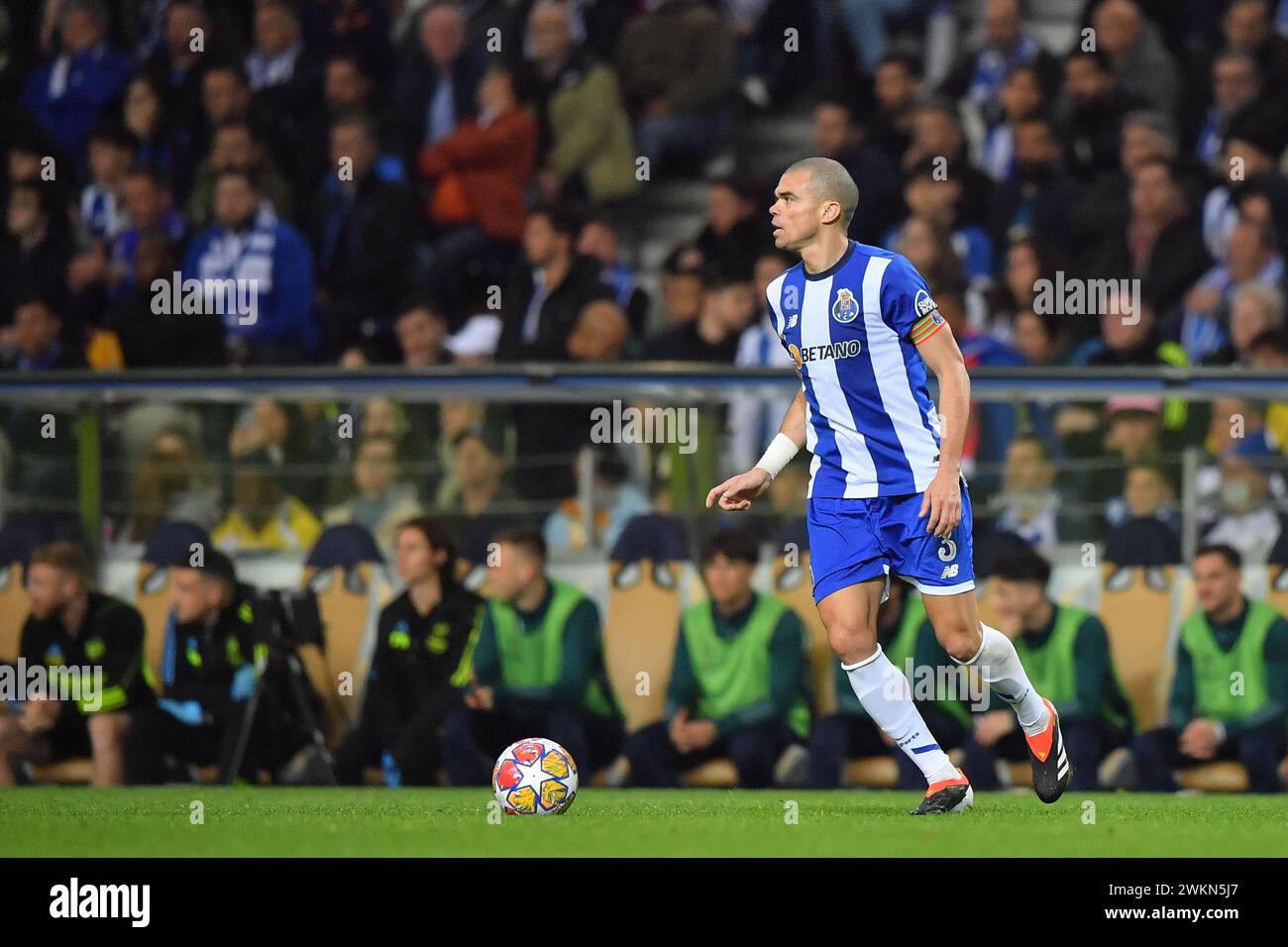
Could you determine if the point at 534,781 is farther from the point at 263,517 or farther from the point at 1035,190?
the point at 1035,190

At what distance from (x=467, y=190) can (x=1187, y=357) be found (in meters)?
4.39

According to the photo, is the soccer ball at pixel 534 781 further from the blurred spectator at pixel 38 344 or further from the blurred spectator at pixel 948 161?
the blurred spectator at pixel 948 161

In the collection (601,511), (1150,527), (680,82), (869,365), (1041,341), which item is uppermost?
(680,82)

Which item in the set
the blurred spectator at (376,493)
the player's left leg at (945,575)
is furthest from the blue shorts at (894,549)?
the blurred spectator at (376,493)

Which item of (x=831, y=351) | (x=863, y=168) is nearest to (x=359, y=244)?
(x=863, y=168)

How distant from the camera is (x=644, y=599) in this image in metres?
9.10

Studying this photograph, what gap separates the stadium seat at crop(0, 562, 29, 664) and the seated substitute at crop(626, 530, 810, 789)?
2.73 m

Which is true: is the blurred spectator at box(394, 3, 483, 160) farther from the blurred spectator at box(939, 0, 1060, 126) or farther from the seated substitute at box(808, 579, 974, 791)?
the seated substitute at box(808, 579, 974, 791)

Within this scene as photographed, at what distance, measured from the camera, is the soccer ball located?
692 centimetres

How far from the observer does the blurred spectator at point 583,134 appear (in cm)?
1254

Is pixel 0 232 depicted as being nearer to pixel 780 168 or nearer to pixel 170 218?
pixel 170 218

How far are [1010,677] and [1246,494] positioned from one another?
2764 mm

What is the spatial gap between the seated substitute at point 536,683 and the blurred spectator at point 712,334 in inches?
75.7
